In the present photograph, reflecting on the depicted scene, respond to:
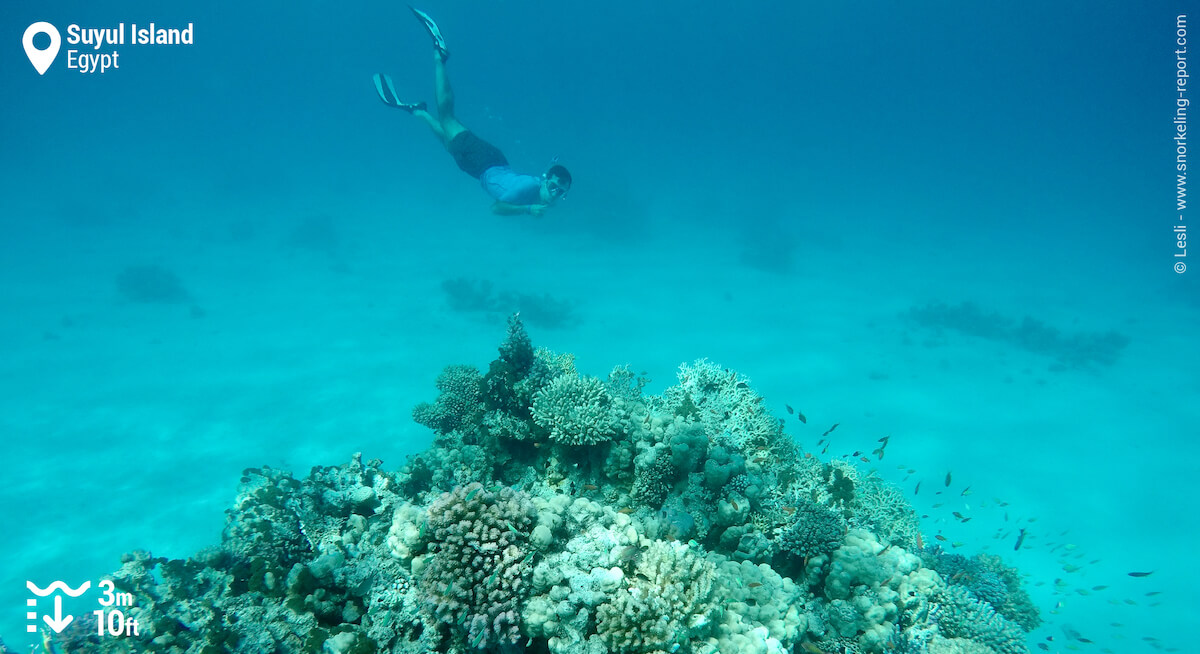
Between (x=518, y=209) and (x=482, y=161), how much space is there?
14.7 feet

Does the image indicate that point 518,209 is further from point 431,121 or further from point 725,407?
point 725,407

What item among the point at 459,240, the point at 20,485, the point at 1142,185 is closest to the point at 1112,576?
the point at 20,485

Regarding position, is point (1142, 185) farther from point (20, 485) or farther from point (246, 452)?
point (20, 485)

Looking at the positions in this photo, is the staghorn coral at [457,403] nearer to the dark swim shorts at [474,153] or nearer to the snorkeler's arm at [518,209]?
the snorkeler's arm at [518,209]

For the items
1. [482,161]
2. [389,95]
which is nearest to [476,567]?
[482,161]

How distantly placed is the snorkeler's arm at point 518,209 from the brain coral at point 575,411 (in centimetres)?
662

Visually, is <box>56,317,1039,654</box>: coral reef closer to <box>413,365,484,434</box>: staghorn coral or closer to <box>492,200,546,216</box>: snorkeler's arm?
<box>413,365,484,434</box>: staghorn coral

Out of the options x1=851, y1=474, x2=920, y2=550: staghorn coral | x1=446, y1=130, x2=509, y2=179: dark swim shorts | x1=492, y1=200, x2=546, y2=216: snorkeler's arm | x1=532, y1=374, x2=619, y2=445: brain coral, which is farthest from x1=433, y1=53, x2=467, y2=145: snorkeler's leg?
x1=851, y1=474, x2=920, y2=550: staghorn coral

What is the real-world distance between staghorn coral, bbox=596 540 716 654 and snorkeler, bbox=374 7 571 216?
9.66m

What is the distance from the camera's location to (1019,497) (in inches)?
610

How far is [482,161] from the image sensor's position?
16312 mm

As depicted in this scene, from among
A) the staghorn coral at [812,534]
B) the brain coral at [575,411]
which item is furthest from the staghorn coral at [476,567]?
the staghorn coral at [812,534]

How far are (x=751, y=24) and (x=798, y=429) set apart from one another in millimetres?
183621

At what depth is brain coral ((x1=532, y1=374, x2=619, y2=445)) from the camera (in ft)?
20.7
